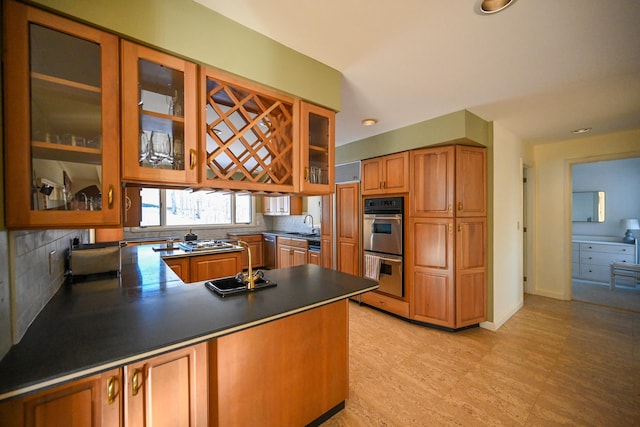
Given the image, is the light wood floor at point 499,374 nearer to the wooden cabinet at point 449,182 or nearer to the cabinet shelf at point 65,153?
the wooden cabinet at point 449,182

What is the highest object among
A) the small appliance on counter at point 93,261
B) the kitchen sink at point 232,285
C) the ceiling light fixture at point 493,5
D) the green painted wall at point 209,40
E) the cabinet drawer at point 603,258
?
the ceiling light fixture at point 493,5

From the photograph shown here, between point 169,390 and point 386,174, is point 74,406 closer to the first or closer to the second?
point 169,390

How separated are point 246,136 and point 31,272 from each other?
4.02 feet

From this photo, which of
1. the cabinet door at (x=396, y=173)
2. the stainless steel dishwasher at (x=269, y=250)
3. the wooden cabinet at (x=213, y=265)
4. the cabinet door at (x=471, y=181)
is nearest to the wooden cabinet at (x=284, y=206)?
the stainless steel dishwasher at (x=269, y=250)

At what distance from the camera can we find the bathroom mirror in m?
5.01

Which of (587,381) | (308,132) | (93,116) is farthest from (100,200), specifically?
(587,381)

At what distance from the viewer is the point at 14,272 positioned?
0.95m

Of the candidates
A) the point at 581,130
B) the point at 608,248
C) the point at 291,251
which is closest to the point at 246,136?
the point at 291,251

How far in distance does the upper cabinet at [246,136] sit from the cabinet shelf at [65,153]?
0.44 meters

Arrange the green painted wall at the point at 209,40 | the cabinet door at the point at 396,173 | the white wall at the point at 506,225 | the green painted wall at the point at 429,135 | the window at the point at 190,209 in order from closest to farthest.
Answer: the green painted wall at the point at 209,40 < the green painted wall at the point at 429,135 < the white wall at the point at 506,225 < the cabinet door at the point at 396,173 < the window at the point at 190,209

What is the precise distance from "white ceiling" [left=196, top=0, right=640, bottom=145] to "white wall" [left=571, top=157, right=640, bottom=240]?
10.6 ft

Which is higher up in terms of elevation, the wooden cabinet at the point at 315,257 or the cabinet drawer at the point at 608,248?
the cabinet drawer at the point at 608,248

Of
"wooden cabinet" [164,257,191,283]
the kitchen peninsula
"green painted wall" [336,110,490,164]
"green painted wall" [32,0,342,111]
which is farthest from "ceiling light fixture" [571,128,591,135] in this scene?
"wooden cabinet" [164,257,191,283]

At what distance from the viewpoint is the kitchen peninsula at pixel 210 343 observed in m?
0.85
